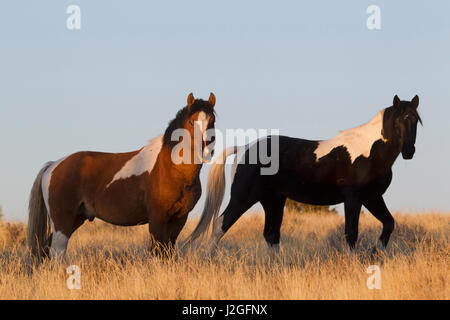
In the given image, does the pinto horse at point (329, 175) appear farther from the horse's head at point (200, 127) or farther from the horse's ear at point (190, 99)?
the horse's ear at point (190, 99)

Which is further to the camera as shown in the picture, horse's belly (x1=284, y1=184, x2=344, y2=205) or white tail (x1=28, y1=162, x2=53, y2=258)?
horse's belly (x1=284, y1=184, x2=344, y2=205)

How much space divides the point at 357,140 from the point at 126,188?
3531 mm

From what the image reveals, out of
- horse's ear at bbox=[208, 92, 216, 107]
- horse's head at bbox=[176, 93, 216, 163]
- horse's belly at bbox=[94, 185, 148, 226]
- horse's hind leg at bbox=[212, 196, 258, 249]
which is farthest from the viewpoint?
horse's hind leg at bbox=[212, 196, 258, 249]

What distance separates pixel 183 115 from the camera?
6520mm

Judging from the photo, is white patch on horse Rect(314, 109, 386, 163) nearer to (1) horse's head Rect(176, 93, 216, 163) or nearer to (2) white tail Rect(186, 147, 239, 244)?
(2) white tail Rect(186, 147, 239, 244)

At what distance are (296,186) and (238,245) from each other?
229 cm

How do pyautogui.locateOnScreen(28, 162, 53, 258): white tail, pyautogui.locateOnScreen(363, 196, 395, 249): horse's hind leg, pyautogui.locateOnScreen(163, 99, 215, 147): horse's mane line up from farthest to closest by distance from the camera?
pyautogui.locateOnScreen(363, 196, 395, 249): horse's hind leg < pyautogui.locateOnScreen(28, 162, 53, 258): white tail < pyautogui.locateOnScreen(163, 99, 215, 147): horse's mane

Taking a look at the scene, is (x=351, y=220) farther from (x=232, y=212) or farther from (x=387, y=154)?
(x=232, y=212)

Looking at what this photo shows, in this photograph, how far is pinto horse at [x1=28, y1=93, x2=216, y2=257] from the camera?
21.3ft

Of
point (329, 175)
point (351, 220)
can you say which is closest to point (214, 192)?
point (329, 175)

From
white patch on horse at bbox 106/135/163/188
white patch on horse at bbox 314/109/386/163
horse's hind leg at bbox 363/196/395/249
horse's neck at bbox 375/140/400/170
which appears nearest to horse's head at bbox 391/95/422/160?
horse's neck at bbox 375/140/400/170

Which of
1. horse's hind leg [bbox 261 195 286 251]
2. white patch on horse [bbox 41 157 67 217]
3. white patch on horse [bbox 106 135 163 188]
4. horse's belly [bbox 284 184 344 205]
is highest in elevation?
white patch on horse [bbox 106 135 163 188]

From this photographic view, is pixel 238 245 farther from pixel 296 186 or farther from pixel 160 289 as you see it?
pixel 160 289

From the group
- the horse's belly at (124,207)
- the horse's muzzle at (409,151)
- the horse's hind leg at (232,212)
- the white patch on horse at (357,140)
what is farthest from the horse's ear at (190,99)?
the horse's muzzle at (409,151)
